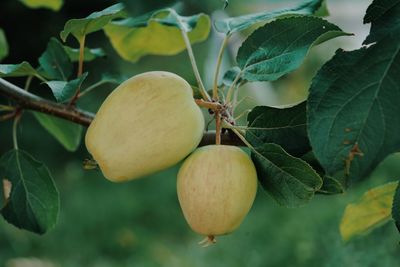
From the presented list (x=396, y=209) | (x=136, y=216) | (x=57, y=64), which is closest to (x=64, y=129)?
(x=57, y=64)

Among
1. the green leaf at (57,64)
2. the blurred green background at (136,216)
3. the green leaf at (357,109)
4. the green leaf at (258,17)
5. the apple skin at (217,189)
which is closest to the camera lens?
the green leaf at (357,109)

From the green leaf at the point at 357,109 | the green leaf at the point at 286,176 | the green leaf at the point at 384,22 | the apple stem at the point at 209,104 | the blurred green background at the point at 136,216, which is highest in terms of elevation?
the green leaf at the point at 384,22

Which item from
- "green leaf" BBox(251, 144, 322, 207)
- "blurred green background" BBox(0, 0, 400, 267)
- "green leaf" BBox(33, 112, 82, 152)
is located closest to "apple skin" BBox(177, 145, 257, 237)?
"green leaf" BBox(251, 144, 322, 207)

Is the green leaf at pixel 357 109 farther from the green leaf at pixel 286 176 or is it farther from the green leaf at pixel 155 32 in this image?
the green leaf at pixel 155 32

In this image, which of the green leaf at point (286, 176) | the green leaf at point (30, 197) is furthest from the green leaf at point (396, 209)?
the green leaf at point (30, 197)

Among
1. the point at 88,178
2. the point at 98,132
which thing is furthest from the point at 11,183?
the point at 88,178

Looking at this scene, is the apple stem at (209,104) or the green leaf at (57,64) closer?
the apple stem at (209,104)

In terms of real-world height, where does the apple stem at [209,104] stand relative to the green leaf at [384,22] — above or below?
below
